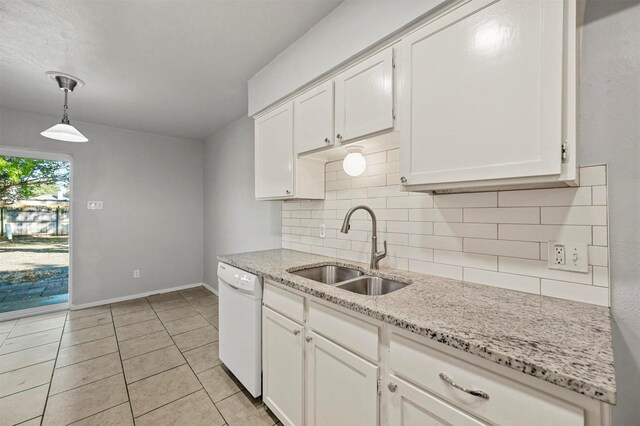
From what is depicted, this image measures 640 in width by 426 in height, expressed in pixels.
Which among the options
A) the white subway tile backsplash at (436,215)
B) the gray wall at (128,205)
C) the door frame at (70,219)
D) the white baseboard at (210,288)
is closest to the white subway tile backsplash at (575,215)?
the white subway tile backsplash at (436,215)

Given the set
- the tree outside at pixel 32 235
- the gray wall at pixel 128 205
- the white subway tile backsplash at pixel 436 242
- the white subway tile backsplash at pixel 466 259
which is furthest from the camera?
the gray wall at pixel 128 205

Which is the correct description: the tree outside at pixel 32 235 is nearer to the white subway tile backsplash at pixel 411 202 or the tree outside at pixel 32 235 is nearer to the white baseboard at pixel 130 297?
the white baseboard at pixel 130 297

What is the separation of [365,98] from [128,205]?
390 cm

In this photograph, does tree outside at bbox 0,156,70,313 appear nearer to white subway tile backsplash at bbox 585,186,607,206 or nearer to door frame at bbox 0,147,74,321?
door frame at bbox 0,147,74,321

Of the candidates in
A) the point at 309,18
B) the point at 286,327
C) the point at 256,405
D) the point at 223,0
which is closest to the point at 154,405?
the point at 256,405

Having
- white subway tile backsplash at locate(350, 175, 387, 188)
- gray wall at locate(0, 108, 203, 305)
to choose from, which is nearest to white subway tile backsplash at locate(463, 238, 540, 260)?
white subway tile backsplash at locate(350, 175, 387, 188)

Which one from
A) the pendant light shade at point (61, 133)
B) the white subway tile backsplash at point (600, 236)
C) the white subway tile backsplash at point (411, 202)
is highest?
the pendant light shade at point (61, 133)

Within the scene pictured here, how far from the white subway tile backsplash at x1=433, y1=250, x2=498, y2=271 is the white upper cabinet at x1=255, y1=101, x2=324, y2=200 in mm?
1017

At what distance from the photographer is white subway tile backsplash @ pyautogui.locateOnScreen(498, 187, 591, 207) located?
103 cm

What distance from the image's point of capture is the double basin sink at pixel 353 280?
150 cm

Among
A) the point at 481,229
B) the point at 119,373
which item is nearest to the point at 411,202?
the point at 481,229

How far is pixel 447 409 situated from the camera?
0.82 m

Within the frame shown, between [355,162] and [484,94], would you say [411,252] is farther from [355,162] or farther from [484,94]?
[484,94]

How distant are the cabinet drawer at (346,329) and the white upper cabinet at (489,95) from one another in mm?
693
